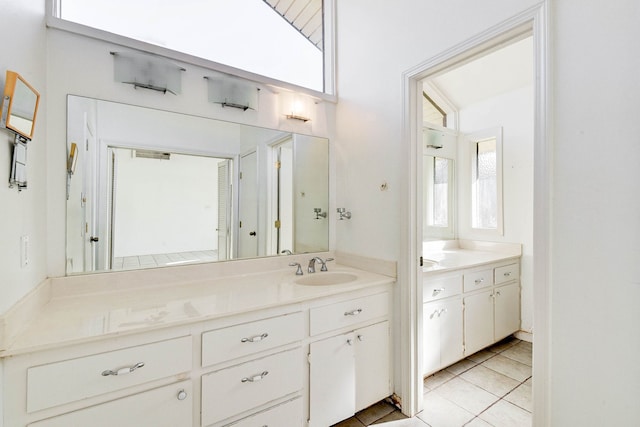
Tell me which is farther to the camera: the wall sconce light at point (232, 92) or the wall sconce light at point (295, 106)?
the wall sconce light at point (295, 106)

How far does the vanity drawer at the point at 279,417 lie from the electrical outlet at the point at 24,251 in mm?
1044

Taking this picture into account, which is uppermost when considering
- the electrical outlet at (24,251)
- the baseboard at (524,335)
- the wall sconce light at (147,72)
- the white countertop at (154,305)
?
the wall sconce light at (147,72)

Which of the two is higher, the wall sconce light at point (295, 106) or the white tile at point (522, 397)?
the wall sconce light at point (295, 106)

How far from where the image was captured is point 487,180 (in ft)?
9.86

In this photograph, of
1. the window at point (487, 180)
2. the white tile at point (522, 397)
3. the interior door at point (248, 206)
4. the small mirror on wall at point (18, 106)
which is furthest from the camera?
the window at point (487, 180)

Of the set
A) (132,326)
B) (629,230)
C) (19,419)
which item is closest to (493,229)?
(629,230)

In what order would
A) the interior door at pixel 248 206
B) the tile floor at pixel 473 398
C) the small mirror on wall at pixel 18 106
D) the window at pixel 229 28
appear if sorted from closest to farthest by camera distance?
1. the small mirror on wall at pixel 18 106
2. the window at pixel 229 28
3. the tile floor at pixel 473 398
4. the interior door at pixel 248 206

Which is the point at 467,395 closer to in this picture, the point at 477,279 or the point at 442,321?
the point at 442,321

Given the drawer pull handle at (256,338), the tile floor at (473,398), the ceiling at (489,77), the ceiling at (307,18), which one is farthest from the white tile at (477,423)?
the ceiling at (307,18)

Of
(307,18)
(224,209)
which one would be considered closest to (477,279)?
(224,209)

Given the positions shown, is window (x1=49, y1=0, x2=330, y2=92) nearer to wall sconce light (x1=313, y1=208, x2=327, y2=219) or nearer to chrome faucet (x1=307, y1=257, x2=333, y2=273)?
wall sconce light (x1=313, y1=208, x2=327, y2=219)

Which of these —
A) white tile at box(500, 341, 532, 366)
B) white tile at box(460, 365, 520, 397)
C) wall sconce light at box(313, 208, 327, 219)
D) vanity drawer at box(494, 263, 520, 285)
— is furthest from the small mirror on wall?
white tile at box(500, 341, 532, 366)

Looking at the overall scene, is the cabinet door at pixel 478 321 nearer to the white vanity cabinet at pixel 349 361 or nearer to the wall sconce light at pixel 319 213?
the white vanity cabinet at pixel 349 361

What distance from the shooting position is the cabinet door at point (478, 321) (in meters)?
2.21
